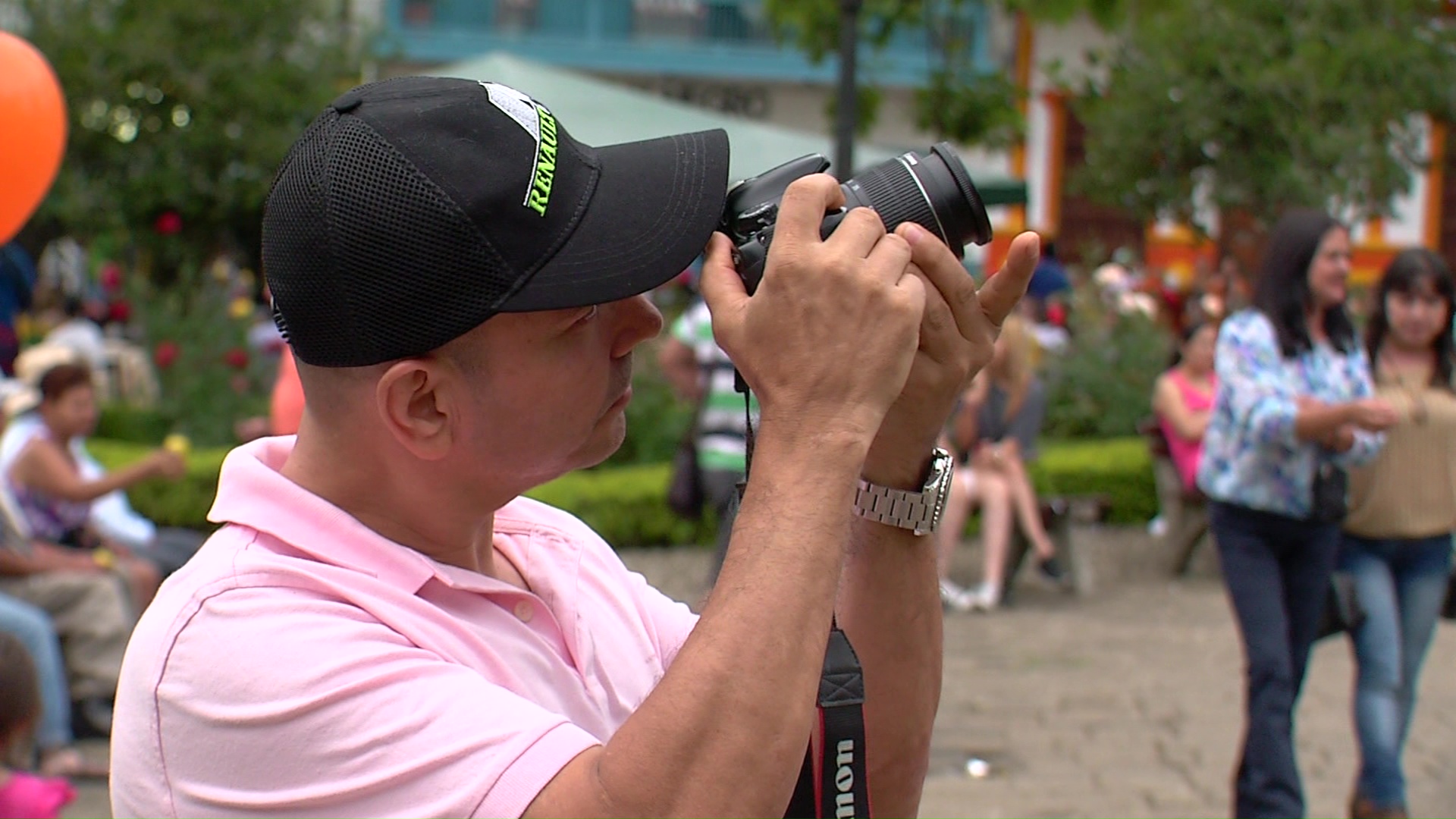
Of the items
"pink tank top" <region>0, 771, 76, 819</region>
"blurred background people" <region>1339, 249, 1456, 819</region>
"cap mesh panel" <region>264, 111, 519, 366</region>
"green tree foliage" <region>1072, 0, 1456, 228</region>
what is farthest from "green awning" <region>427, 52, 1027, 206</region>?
"cap mesh panel" <region>264, 111, 519, 366</region>

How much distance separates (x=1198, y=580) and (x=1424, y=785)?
11.3 ft

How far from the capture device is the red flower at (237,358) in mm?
10094

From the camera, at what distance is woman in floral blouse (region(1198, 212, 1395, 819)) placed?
4.13 meters

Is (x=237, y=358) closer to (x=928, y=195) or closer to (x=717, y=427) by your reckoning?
(x=717, y=427)

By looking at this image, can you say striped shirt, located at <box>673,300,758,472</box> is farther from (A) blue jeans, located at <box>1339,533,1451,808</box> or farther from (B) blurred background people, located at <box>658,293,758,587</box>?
(A) blue jeans, located at <box>1339,533,1451,808</box>

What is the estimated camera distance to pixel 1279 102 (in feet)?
38.8

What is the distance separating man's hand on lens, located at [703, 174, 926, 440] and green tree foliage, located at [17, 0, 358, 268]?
41.5 ft

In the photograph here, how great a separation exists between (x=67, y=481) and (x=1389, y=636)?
438 centimetres

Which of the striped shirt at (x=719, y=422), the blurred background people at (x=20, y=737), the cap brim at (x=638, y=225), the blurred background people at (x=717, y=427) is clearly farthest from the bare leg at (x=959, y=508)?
the cap brim at (x=638, y=225)

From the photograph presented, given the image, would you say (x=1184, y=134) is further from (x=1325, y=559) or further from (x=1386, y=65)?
(x=1325, y=559)

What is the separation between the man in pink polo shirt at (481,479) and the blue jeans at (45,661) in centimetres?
396

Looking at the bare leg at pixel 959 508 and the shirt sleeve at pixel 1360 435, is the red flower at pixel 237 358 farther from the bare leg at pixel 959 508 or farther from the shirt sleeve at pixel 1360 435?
the shirt sleeve at pixel 1360 435

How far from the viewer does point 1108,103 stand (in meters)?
13.3

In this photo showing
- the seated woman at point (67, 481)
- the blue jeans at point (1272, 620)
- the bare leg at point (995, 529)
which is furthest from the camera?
the bare leg at point (995, 529)
